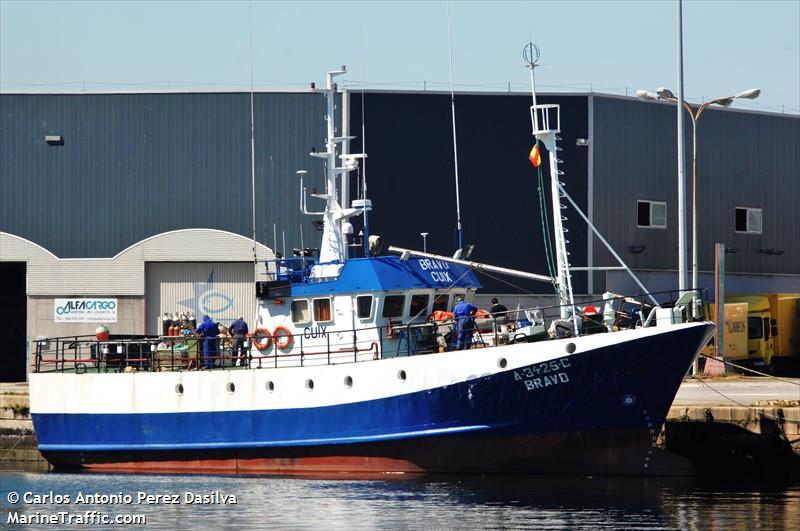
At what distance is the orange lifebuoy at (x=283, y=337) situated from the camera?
2823 centimetres

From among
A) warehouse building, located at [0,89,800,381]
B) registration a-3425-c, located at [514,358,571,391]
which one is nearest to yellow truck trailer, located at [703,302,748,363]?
warehouse building, located at [0,89,800,381]

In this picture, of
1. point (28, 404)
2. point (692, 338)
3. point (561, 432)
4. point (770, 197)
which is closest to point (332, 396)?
point (561, 432)

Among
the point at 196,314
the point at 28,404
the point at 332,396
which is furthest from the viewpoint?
the point at 196,314

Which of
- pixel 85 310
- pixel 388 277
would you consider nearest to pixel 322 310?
pixel 388 277

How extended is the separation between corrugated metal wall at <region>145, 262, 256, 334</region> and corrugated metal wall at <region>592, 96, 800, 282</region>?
1219cm

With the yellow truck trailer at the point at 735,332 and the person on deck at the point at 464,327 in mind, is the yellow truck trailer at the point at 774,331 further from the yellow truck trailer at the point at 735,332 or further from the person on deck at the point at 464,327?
the person on deck at the point at 464,327

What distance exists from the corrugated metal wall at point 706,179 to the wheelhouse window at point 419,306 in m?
18.0

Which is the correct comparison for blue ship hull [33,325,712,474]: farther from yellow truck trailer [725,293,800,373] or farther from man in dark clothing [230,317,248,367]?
yellow truck trailer [725,293,800,373]

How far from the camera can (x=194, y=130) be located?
43156mm

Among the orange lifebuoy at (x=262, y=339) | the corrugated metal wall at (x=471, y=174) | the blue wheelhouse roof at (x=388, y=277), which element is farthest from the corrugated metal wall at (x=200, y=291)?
the blue wheelhouse roof at (x=388, y=277)

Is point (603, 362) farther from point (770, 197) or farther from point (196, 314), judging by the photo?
point (770, 197)

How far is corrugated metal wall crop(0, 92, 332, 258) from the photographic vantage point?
141ft

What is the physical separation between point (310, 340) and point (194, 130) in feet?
55.7

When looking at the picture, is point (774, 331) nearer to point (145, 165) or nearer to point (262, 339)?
point (145, 165)
